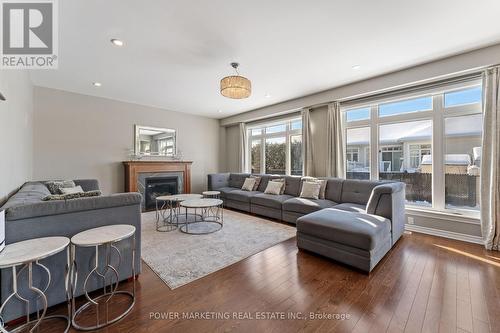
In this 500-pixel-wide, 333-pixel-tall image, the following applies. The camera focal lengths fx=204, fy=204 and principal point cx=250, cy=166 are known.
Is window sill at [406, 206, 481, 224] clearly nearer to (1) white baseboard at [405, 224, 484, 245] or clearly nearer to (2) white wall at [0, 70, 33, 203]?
(1) white baseboard at [405, 224, 484, 245]

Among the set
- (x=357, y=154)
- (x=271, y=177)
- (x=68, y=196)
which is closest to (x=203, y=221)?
(x=271, y=177)

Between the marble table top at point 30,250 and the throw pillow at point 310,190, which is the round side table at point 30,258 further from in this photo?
the throw pillow at point 310,190

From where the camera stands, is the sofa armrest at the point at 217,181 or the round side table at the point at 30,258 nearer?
the round side table at the point at 30,258

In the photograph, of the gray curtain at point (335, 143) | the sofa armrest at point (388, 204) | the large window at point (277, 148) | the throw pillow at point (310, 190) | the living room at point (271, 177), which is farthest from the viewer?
the large window at point (277, 148)

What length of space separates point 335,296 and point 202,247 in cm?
179

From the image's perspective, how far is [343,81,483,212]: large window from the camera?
10.5 feet

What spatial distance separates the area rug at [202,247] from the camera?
7.54 feet

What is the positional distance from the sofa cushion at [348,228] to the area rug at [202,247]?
2.46 ft

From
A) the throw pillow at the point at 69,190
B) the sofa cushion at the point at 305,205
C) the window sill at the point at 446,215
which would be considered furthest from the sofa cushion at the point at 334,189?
the throw pillow at the point at 69,190

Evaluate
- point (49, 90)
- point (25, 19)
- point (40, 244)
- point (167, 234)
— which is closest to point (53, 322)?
point (40, 244)

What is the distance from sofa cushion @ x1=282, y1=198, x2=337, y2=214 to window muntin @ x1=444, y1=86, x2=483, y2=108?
2.48 meters

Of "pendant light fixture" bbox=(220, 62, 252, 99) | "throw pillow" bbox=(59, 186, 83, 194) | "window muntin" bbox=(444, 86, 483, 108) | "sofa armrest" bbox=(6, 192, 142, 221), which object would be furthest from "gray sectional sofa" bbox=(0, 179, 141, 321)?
"window muntin" bbox=(444, 86, 483, 108)

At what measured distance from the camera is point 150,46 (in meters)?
2.75

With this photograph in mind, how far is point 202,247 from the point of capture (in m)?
2.89
